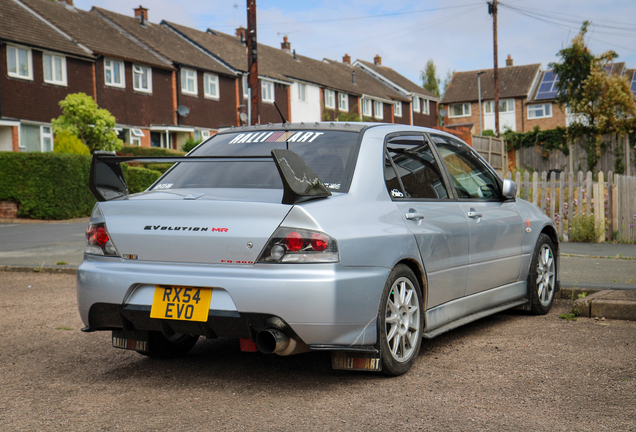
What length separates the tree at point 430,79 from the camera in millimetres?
89625

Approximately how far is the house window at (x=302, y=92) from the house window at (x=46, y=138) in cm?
2084

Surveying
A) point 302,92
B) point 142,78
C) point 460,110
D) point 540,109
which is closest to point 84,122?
point 142,78

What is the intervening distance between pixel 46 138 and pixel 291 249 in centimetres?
2830

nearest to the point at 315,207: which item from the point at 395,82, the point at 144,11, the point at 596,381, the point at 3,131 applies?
the point at 596,381

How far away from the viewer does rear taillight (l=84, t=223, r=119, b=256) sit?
4129 mm

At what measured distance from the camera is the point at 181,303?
3842 mm

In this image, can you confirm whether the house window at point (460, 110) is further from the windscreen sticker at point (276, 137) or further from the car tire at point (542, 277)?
the windscreen sticker at point (276, 137)

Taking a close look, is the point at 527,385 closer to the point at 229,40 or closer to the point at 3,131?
the point at 3,131

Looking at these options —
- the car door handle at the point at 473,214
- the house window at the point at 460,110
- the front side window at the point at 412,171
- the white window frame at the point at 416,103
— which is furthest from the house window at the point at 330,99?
the front side window at the point at 412,171

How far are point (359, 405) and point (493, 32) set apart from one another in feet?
117

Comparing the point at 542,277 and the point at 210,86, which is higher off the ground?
the point at 210,86

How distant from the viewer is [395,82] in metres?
64.2

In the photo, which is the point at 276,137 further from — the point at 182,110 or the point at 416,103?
Answer: the point at 416,103

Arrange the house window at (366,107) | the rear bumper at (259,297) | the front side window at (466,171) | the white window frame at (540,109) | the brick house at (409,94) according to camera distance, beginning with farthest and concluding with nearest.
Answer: the brick house at (409,94) < the white window frame at (540,109) < the house window at (366,107) < the front side window at (466,171) < the rear bumper at (259,297)
